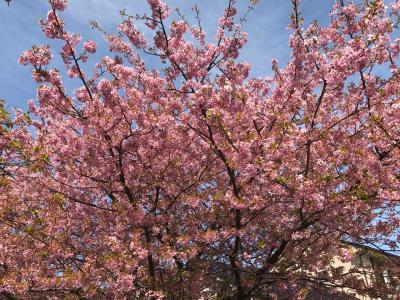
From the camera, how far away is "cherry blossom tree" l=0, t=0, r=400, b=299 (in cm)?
944

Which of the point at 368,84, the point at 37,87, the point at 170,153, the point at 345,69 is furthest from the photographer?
the point at 170,153

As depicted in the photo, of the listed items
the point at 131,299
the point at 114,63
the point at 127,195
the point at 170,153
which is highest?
the point at 114,63

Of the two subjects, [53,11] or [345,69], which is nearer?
[345,69]

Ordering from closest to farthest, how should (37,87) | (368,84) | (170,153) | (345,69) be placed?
(345,69) → (368,84) → (37,87) → (170,153)

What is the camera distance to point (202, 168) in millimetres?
12156

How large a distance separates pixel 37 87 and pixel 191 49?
4.23 meters

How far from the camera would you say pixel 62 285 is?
9.25m

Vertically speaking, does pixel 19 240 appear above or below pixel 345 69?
below

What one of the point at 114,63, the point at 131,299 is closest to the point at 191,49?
the point at 114,63

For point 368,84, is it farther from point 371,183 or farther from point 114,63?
point 114,63

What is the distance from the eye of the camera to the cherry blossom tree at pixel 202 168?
372 inches

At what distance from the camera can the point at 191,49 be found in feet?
39.8

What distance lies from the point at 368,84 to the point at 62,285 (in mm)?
8242

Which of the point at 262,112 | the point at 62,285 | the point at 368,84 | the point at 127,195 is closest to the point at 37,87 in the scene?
the point at 127,195
